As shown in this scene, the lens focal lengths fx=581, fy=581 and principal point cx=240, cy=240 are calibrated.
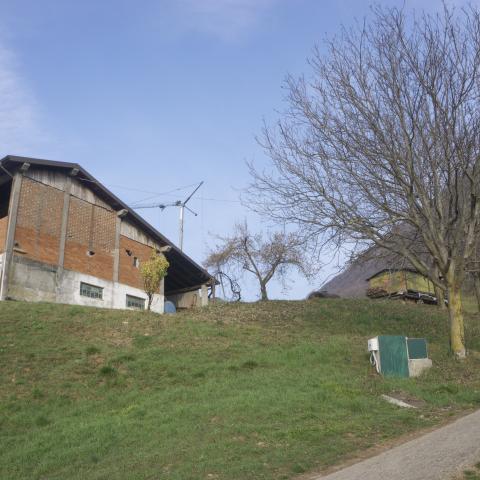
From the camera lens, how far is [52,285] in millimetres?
25578

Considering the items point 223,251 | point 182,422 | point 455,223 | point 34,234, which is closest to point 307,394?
point 182,422

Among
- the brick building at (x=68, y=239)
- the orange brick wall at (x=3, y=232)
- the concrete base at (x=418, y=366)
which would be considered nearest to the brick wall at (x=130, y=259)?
the brick building at (x=68, y=239)

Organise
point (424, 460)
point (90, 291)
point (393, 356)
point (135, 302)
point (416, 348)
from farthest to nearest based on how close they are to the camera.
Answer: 1. point (135, 302)
2. point (90, 291)
3. point (416, 348)
4. point (393, 356)
5. point (424, 460)

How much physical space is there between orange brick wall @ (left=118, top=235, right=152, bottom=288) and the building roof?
1139mm

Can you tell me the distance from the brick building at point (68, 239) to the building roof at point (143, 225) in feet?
0.16

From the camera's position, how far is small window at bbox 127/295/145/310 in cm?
3003

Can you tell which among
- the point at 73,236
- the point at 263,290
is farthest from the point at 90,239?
the point at 263,290

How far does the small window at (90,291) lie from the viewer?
89.5 ft

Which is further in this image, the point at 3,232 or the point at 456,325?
the point at 3,232

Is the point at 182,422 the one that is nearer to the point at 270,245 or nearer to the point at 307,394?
the point at 307,394

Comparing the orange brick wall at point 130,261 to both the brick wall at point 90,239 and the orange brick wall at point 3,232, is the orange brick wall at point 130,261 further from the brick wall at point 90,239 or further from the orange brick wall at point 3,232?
the orange brick wall at point 3,232

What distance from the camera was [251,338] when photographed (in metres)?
18.5

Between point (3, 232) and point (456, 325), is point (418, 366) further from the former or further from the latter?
point (3, 232)

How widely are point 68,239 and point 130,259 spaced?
4.41 meters
